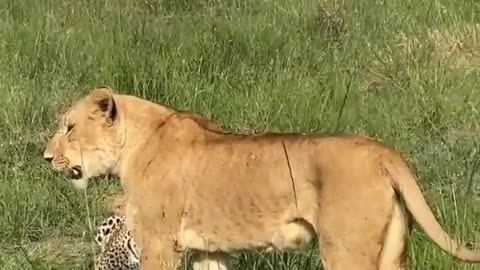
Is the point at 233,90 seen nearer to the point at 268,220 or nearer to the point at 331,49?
the point at 331,49

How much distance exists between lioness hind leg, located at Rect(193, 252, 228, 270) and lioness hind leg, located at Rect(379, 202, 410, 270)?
0.76 m

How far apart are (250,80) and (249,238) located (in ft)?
11.9

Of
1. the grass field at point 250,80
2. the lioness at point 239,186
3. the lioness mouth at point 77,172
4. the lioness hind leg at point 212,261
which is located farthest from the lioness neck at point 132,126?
the grass field at point 250,80

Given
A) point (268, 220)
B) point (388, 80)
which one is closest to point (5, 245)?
point (268, 220)

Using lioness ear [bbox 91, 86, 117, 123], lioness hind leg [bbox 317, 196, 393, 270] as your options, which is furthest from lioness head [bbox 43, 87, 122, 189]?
lioness hind leg [bbox 317, 196, 393, 270]

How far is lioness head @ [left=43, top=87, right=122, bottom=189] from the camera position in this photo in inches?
183

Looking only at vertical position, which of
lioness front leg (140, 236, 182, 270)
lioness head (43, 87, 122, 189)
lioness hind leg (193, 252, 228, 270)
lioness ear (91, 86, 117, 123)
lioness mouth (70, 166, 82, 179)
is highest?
lioness ear (91, 86, 117, 123)

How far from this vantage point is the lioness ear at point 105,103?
462 centimetres

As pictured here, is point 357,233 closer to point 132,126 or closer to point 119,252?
point 132,126

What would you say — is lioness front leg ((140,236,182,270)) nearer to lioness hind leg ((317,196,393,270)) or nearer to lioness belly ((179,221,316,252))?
lioness belly ((179,221,316,252))

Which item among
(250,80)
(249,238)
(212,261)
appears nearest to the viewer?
(249,238)

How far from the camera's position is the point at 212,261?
4574 millimetres

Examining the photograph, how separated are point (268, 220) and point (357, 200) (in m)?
0.40

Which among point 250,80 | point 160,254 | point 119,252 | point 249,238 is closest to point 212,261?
point 160,254
